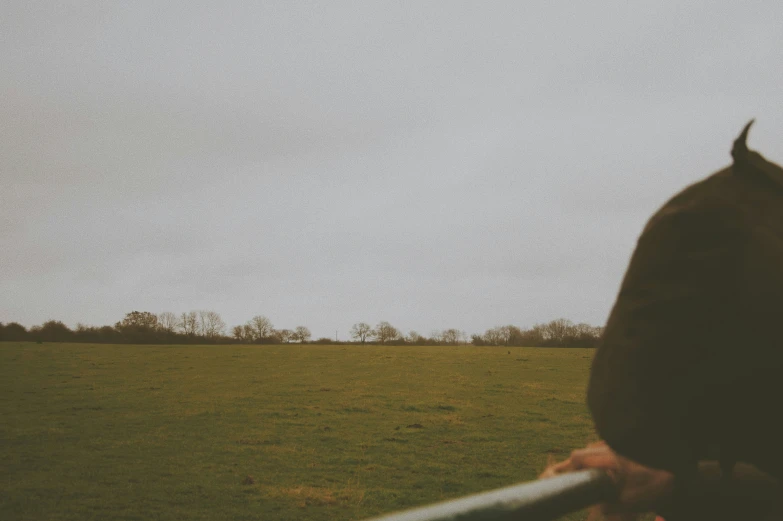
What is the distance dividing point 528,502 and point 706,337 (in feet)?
1.99

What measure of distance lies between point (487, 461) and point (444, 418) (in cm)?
555

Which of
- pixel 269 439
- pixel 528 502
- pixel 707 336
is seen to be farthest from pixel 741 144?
pixel 269 439

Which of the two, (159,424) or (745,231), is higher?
(745,231)

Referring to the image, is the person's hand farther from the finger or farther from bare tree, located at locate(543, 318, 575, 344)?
bare tree, located at locate(543, 318, 575, 344)

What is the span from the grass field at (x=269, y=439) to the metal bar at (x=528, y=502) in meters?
9.92

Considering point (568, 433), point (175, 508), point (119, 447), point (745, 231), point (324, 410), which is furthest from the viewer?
point (324, 410)

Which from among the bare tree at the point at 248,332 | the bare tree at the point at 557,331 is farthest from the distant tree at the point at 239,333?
the bare tree at the point at 557,331

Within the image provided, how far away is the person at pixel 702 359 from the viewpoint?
48.4 inches

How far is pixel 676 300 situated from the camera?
1.28 metres

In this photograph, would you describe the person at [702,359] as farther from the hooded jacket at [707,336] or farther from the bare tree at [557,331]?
the bare tree at [557,331]

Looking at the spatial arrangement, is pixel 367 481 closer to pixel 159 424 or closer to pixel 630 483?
pixel 159 424

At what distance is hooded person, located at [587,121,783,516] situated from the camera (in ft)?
4.02

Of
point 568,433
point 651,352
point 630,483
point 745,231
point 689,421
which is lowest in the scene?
point 568,433

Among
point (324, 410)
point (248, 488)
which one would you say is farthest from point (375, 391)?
point (248, 488)
